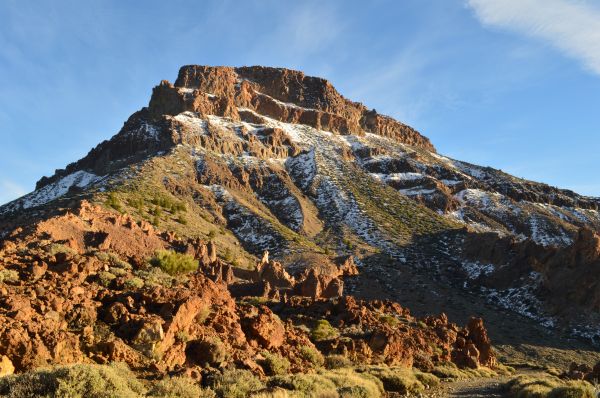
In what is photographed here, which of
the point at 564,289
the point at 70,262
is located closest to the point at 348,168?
the point at 564,289

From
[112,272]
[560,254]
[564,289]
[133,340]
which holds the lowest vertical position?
[133,340]

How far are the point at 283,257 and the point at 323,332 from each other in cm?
3840

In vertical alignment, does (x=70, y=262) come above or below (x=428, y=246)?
below

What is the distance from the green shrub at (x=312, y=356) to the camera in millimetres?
17969

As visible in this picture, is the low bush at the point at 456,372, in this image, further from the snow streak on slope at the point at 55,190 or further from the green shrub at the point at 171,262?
the snow streak on slope at the point at 55,190

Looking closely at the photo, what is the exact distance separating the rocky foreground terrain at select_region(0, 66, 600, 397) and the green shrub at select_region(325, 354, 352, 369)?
0.09 m

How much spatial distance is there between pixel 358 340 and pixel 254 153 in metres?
81.2

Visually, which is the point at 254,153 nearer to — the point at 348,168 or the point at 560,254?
the point at 348,168

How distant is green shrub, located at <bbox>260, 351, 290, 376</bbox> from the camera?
14949mm

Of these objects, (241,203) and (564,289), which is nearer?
(564,289)

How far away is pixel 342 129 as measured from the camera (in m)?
139

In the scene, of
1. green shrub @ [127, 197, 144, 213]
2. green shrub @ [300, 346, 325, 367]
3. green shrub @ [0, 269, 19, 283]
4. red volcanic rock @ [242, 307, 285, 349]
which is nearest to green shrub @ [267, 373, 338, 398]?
red volcanic rock @ [242, 307, 285, 349]

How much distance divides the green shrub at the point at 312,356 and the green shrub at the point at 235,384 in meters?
5.39

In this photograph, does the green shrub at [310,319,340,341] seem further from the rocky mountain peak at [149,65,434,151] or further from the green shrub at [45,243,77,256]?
the rocky mountain peak at [149,65,434,151]
